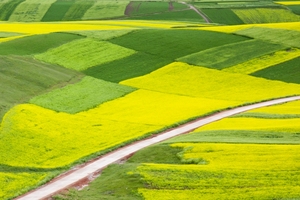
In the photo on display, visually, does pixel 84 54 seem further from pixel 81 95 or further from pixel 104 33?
pixel 81 95

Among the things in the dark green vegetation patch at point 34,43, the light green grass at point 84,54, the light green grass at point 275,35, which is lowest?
the light green grass at point 84,54

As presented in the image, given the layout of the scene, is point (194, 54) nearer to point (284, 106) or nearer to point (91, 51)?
point (91, 51)

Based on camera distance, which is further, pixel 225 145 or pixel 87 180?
pixel 225 145

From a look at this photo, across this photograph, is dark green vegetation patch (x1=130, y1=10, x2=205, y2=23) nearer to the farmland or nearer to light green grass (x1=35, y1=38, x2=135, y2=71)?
the farmland

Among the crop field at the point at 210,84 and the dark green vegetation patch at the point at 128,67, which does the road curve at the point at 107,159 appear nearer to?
the crop field at the point at 210,84

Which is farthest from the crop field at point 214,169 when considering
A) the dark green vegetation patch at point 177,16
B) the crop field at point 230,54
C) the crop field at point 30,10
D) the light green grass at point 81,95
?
the crop field at point 30,10

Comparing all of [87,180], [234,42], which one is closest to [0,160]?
[87,180]
